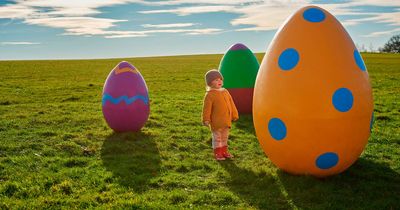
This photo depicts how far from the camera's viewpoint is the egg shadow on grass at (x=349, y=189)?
18.6 ft

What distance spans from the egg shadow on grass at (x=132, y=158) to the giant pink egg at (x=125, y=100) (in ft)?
0.93

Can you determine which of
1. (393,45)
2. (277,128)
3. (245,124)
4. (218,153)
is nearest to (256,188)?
(277,128)

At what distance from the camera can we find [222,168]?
7312 mm

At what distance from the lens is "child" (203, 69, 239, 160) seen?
774 centimetres

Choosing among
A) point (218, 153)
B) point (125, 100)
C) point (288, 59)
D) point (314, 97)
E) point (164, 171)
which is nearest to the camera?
point (314, 97)

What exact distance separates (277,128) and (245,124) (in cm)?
464

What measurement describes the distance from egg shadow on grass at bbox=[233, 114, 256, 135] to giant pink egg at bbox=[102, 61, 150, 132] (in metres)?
2.41

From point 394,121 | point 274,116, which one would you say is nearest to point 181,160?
point 274,116

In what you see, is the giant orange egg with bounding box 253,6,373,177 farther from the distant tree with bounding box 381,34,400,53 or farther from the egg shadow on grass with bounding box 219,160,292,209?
the distant tree with bounding box 381,34,400,53

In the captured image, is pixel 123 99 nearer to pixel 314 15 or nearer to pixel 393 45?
pixel 314 15

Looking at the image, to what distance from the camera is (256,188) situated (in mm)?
6293

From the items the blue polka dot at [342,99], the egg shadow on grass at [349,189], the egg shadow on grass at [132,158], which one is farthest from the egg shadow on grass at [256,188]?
the blue polka dot at [342,99]

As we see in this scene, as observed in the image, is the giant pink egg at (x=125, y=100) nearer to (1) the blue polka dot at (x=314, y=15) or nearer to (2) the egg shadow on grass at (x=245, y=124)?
(2) the egg shadow on grass at (x=245, y=124)

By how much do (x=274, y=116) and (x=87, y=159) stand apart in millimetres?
3768
